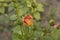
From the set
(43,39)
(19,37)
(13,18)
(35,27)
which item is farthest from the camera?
(13,18)

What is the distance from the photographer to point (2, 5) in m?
2.01

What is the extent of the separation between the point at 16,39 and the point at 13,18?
1.54 ft

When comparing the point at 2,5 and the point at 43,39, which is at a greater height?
the point at 2,5

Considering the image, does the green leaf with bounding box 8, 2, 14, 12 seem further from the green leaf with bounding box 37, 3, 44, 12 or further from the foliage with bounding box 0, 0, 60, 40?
the green leaf with bounding box 37, 3, 44, 12

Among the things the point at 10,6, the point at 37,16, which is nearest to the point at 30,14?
the point at 37,16

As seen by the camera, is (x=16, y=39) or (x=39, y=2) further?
(x=39, y=2)

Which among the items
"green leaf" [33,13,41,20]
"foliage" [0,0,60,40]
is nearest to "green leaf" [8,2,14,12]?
"foliage" [0,0,60,40]

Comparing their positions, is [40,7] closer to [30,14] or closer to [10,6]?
[30,14]

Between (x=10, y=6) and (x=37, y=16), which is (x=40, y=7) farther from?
(x=10, y=6)

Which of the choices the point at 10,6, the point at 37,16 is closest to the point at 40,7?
the point at 37,16

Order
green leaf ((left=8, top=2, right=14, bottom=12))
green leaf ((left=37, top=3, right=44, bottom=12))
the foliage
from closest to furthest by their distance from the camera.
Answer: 1. the foliage
2. green leaf ((left=8, top=2, right=14, bottom=12))
3. green leaf ((left=37, top=3, right=44, bottom=12))

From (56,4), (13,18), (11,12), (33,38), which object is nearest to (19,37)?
(33,38)

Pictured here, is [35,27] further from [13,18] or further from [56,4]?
[56,4]

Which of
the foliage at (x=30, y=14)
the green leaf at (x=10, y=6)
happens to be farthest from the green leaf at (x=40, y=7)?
the green leaf at (x=10, y=6)
